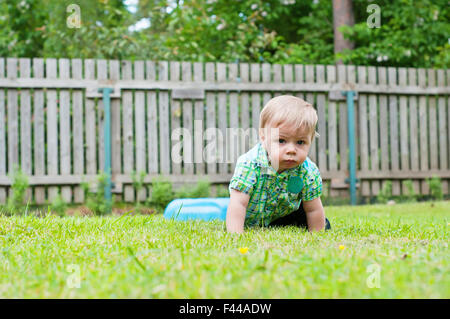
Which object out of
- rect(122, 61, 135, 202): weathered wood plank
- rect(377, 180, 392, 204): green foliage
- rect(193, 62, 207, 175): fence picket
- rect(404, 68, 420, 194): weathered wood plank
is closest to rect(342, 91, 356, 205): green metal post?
rect(377, 180, 392, 204): green foliage

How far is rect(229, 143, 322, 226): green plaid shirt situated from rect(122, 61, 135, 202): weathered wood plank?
3427mm

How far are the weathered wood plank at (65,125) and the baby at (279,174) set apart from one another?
141 inches

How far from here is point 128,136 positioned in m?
6.61

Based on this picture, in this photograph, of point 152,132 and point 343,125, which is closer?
point 152,132

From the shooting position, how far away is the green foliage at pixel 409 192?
24.1ft

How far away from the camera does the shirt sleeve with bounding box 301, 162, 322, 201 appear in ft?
10.7

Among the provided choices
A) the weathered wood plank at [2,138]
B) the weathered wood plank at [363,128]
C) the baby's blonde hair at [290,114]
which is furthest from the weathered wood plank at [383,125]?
the weathered wood plank at [2,138]

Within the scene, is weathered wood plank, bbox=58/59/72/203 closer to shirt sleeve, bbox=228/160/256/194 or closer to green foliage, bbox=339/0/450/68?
shirt sleeve, bbox=228/160/256/194

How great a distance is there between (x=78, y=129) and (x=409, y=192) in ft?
15.9

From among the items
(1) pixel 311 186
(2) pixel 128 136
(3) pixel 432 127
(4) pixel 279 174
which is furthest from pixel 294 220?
(3) pixel 432 127

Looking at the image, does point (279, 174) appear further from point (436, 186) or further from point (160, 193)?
point (436, 186)
